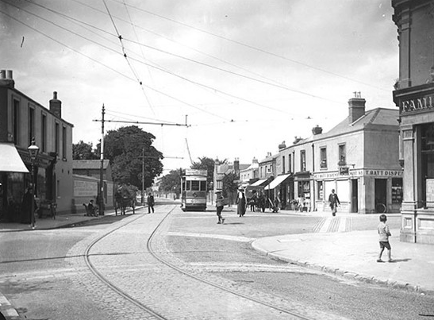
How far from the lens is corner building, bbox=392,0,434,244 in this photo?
544 inches

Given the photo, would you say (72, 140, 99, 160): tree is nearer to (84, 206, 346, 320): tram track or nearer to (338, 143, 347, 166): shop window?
(338, 143, 347, 166): shop window

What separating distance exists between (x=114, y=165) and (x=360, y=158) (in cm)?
4796

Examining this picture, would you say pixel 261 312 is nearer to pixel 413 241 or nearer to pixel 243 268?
pixel 243 268

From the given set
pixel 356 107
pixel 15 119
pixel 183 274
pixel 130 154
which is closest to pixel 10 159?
pixel 15 119

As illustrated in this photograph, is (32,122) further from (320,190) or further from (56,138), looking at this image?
(320,190)

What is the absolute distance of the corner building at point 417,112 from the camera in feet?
45.3

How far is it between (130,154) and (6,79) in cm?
5149

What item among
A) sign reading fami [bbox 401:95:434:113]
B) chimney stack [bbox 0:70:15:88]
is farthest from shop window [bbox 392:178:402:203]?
chimney stack [bbox 0:70:15:88]

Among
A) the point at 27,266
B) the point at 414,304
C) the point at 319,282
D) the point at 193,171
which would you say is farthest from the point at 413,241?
the point at 193,171

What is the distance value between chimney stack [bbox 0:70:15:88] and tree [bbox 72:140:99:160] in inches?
2238

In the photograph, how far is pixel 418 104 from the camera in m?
14.1

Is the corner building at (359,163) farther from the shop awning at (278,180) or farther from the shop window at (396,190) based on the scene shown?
the shop awning at (278,180)

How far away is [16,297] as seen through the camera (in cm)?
717

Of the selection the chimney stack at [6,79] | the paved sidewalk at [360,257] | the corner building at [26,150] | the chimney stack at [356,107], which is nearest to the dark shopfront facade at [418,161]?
the paved sidewalk at [360,257]
